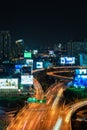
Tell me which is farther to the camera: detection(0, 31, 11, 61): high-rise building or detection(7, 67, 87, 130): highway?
detection(0, 31, 11, 61): high-rise building

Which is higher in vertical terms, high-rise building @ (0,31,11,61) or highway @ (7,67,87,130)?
high-rise building @ (0,31,11,61)

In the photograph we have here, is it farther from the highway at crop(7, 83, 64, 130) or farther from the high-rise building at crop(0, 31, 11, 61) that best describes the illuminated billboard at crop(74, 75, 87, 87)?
Answer: the high-rise building at crop(0, 31, 11, 61)

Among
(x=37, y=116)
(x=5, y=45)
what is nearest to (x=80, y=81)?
(x=37, y=116)

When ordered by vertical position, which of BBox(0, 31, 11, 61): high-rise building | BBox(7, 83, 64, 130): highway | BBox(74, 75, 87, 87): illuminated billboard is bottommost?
BBox(7, 83, 64, 130): highway

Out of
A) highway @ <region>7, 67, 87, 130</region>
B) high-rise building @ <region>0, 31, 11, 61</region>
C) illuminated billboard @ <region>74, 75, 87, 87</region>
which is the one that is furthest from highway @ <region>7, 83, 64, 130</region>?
high-rise building @ <region>0, 31, 11, 61</region>

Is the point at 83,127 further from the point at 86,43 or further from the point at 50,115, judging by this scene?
the point at 86,43

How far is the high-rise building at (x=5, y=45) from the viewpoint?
14688cm

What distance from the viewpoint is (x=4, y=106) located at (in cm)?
3825

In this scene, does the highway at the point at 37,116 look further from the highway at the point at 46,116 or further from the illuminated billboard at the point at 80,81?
the illuminated billboard at the point at 80,81

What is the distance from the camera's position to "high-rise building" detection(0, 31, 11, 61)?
14688 cm

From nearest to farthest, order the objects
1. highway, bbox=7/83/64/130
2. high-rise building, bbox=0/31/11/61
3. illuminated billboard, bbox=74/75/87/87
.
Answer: highway, bbox=7/83/64/130 < illuminated billboard, bbox=74/75/87/87 < high-rise building, bbox=0/31/11/61

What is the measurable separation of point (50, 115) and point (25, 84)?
16.0 m

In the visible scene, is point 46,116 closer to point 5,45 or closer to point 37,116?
point 37,116

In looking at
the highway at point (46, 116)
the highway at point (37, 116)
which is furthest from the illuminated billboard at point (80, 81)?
the highway at point (37, 116)
